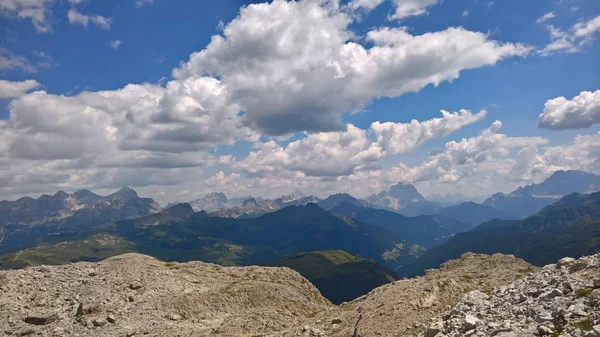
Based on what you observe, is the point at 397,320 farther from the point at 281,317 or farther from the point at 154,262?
the point at 154,262

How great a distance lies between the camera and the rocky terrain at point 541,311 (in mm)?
21641

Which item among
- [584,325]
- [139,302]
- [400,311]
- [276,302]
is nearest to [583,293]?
[584,325]

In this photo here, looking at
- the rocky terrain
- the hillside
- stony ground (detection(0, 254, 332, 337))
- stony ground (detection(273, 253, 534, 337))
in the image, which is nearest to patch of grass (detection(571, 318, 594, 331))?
the rocky terrain

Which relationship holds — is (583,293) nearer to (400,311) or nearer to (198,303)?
(400,311)

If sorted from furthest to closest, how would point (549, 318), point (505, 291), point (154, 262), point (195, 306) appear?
point (154, 262) < point (195, 306) < point (505, 291) < point (549, 318)

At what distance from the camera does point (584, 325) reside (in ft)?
67.3

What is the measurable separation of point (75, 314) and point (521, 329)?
58.8m

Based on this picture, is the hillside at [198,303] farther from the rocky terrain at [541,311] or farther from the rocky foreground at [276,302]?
the rocky terrain at [541,311]

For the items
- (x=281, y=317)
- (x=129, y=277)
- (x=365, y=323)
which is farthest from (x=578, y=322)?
(x=129, y=277)

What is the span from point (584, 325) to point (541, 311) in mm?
4638

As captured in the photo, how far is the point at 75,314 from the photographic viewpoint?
189 feet

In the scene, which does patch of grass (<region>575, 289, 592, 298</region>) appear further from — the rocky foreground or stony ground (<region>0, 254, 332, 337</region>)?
stony ground (<region>0, 254, 332, 337</region>)

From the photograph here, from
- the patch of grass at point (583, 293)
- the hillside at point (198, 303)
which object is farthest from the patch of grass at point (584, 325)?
the hillside at point (198, 303)

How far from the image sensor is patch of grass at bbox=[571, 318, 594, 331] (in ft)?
66.0
